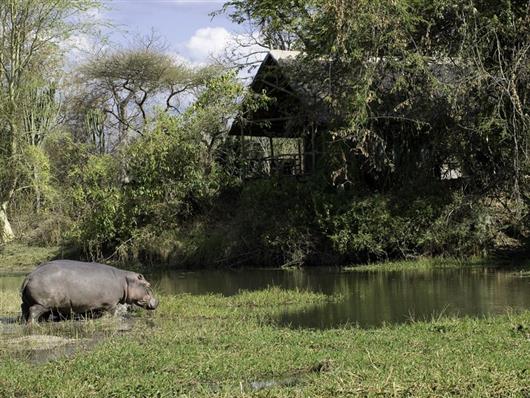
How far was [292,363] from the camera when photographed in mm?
8703

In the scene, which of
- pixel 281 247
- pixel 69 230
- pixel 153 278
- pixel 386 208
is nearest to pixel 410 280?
pixel 386 208

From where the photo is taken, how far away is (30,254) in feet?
95.3

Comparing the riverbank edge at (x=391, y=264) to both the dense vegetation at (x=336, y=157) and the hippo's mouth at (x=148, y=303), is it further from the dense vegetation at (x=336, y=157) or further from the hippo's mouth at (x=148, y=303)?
the hippo's mouth at (x=148, y=303)

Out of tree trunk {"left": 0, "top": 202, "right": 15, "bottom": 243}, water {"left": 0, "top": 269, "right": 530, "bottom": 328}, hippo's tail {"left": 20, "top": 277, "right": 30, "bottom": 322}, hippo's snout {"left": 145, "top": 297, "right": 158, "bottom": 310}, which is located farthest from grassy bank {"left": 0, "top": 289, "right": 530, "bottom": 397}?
tree trunk {"left": 0, "top": 202, "right": 15, "bottom": 243}

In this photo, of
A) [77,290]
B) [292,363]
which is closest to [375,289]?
[77,290]

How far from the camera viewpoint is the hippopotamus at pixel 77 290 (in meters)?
12.9

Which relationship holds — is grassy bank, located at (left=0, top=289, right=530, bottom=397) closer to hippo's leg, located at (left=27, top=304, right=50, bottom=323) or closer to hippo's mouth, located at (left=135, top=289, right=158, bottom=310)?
hippo's leg, located at (left=27, top=304, right=50, bottom=323)

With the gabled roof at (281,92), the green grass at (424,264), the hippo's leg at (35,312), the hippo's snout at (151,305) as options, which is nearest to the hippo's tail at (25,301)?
the hippo's leg at (35,312)

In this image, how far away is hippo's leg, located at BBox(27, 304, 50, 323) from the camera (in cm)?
1273

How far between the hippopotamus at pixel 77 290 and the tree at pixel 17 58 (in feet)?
61.6

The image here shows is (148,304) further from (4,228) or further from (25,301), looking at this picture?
(4,228)

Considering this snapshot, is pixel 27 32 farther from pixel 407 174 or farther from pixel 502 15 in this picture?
pixel 502 15

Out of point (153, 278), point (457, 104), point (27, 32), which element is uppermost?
point (27, 32)

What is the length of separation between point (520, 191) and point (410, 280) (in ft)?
15.1
